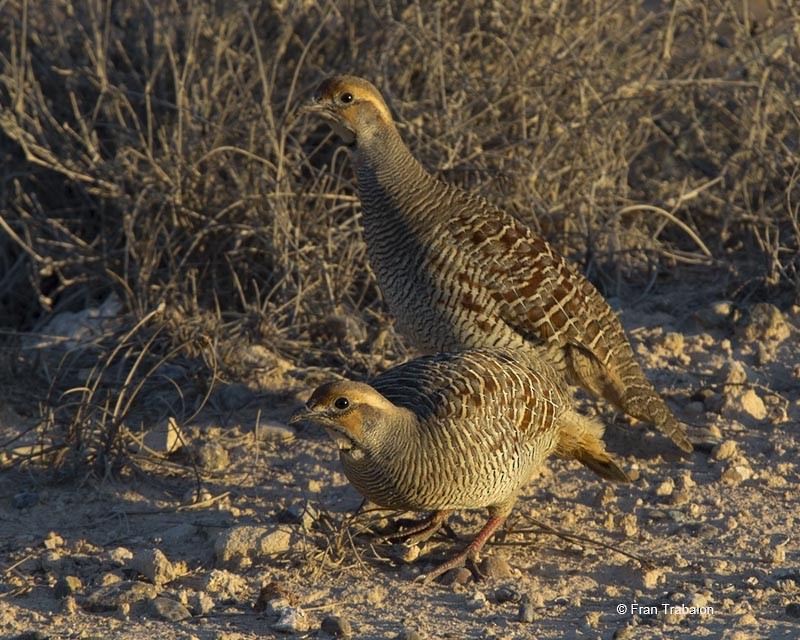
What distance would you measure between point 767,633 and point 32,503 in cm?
336

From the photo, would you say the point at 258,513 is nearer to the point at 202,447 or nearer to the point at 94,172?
the point at 202,447

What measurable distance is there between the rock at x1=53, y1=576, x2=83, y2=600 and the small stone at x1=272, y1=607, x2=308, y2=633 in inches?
35.2

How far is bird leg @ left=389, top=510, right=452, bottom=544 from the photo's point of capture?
5.32 meters

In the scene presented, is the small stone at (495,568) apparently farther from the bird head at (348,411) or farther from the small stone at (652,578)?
the bird head at (348,411)

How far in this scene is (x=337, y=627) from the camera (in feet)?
14.9

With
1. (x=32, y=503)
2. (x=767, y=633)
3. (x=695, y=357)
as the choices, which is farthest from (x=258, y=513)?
(x=695, y=357)

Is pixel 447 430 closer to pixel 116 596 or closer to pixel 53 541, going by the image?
pixel 116 596

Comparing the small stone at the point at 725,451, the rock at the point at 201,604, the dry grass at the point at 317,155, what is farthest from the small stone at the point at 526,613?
the dry grass at the point at 317,155

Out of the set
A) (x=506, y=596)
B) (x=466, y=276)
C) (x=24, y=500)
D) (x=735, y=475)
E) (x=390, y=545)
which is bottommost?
(x=24, y=500)

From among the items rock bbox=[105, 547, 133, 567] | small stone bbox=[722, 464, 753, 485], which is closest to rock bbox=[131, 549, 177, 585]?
rock bbox=[105, 547, 133, 567]

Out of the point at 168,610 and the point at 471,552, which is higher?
the point at 471,552

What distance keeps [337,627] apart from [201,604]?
566 mm

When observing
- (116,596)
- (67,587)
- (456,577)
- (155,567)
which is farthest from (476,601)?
(67,587)

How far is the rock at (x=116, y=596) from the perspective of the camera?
4.77 metres
